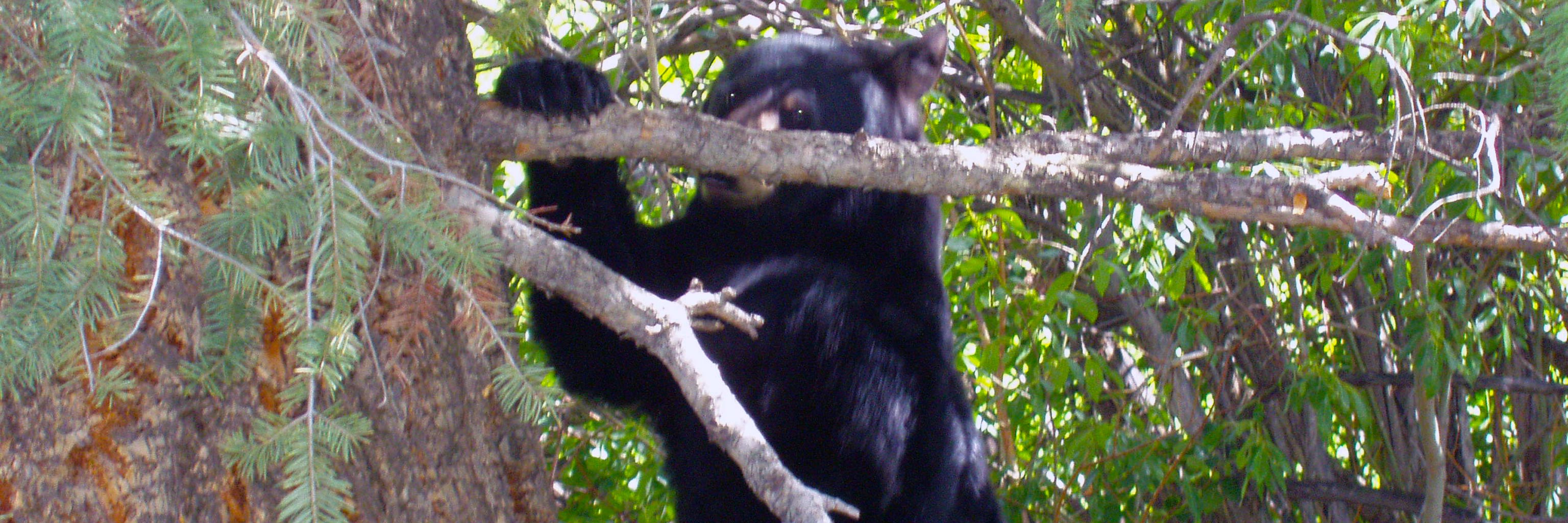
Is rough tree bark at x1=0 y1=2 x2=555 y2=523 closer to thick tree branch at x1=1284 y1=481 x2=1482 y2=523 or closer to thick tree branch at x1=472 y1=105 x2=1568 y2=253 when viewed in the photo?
thick tree branch at x1=472 y1=105 x2=1568 y2=253

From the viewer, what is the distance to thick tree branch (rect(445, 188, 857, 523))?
50.9 inches

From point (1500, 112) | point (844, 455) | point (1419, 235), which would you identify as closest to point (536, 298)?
point (844, 455)

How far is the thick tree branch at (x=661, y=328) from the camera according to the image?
129cm

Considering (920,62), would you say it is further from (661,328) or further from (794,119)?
(661,328)

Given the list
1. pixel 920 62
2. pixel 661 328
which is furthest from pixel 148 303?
pixel 920 62

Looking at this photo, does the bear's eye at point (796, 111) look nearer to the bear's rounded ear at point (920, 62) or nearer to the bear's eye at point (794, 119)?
the bear's eye at point (794, 119)

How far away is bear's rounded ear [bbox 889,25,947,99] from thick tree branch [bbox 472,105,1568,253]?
900 millimetres

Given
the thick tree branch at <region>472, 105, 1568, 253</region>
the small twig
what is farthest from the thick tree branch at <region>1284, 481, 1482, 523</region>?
the small twig

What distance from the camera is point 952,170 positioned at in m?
1.87

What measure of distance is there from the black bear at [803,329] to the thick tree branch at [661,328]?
91 centimetres

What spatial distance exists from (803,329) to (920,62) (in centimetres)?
72

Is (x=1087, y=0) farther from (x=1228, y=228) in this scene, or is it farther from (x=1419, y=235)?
(x=1228, y=228)

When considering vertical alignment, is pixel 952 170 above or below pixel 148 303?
above

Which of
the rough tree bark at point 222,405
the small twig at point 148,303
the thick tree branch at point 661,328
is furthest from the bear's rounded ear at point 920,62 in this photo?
the small twig at point 148,303
